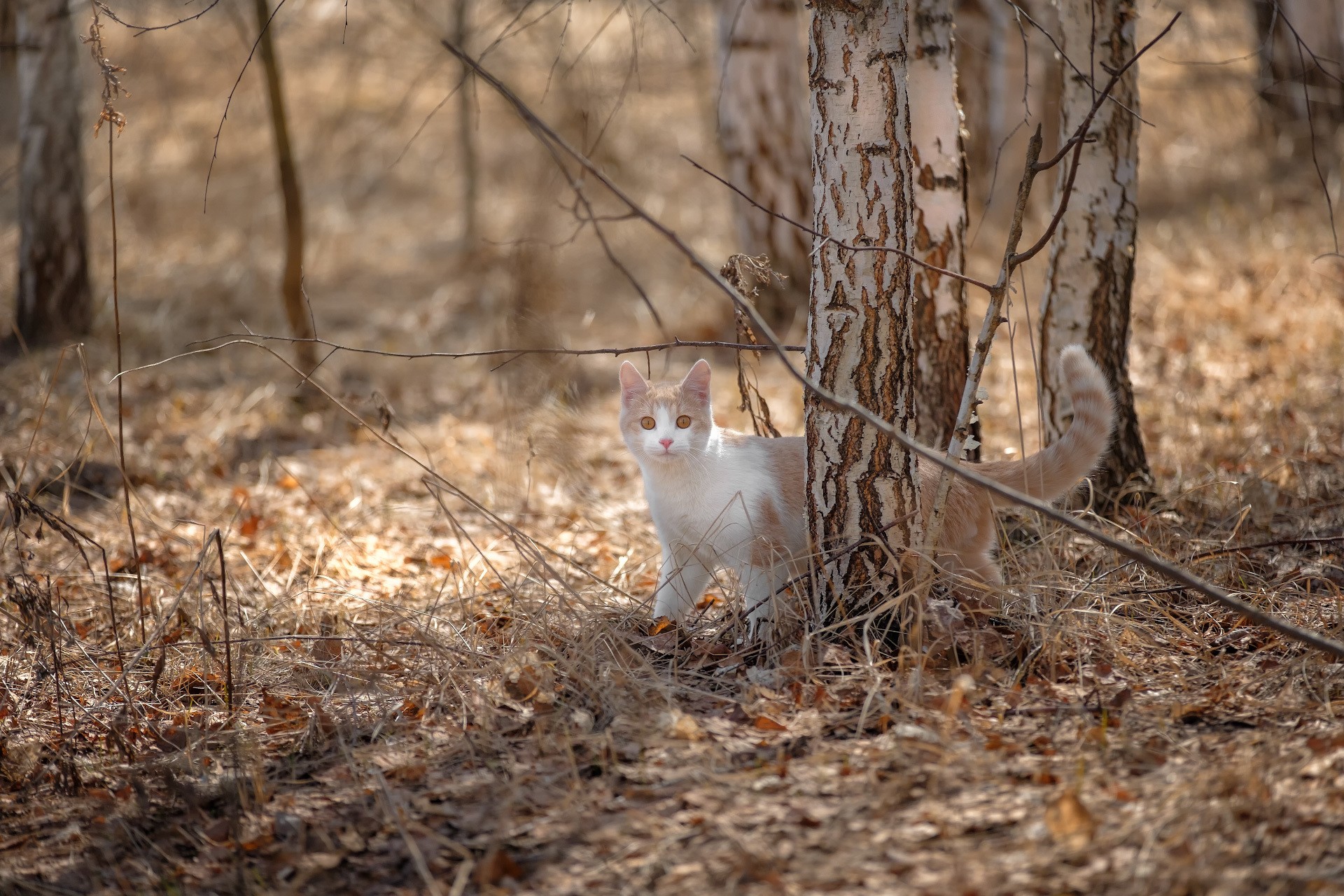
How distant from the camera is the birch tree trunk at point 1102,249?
3957 millimetres

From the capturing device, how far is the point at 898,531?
9.71 ft

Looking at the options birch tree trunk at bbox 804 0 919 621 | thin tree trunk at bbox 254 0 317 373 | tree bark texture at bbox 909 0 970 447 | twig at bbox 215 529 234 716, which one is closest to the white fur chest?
birch tree trunk at bbox 804 0 919 621

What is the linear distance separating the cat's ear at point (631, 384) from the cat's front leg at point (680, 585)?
56cm

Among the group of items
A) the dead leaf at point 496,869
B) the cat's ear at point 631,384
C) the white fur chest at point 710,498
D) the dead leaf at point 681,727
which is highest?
the cat's ear at point 631,384

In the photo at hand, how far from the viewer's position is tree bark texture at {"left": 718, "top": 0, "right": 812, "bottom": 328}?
7.48m

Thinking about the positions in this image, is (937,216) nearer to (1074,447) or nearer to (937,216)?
(937,216)

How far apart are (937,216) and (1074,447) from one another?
3.57 feet

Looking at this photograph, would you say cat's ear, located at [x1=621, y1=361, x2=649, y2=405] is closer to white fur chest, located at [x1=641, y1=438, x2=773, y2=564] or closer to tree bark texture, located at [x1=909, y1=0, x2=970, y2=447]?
white fur chest, located at [x1=641, y1=438, x2=773, y2=564]

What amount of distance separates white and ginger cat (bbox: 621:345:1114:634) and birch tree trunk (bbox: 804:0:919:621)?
203mm

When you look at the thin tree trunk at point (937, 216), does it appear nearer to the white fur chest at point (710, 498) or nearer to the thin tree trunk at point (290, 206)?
the white fur chest at point (710, 498)

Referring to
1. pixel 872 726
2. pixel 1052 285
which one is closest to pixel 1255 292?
pixel 1052 285

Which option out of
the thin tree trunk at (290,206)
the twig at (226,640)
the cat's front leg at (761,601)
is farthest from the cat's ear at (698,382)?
the thin tree trunk at (290,206)

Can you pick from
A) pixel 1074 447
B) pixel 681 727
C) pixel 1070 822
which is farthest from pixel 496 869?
pixel 1074 447

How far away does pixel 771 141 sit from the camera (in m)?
7.61
